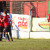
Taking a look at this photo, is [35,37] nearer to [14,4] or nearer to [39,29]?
[39,29]

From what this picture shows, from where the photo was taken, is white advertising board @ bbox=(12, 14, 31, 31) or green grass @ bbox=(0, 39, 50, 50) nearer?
green grass @ bbox=(0, 39, 50, 50)

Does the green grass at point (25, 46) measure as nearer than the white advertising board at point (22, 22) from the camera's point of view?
Yes

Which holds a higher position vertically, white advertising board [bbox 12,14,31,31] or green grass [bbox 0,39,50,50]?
white advertising board [bbox 12,14,31,31]

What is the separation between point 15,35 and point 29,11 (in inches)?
85.9

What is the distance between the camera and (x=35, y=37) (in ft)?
49.2

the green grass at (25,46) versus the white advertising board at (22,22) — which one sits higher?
the white advertising board at (22,22)

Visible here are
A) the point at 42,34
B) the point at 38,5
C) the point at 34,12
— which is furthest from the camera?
the point at 38,5

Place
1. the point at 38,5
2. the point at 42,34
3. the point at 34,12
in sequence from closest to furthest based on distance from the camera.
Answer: the point at 42,34 → the point at 34,12 → the point at 38,5

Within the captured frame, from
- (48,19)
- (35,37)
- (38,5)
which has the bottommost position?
(35,37)

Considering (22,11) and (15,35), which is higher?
(22,11)

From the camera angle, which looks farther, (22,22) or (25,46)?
(22,22)

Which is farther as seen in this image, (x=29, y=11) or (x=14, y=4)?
(x=14, y=4)

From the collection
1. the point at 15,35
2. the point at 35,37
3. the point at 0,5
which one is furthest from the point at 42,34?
the point at 0,5

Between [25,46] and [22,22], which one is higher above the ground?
[22,22]
